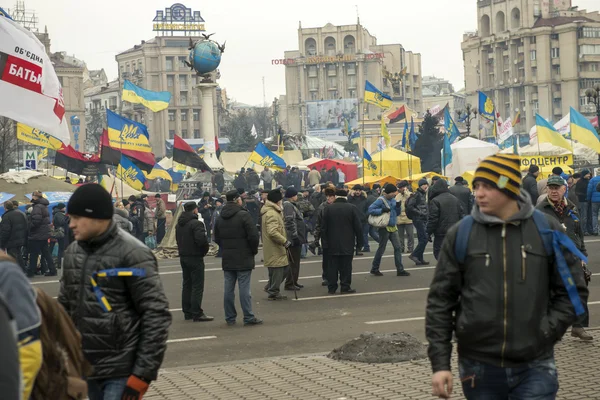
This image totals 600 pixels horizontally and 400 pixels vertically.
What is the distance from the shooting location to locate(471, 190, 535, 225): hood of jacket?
14.6 feet

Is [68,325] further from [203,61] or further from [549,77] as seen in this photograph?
[549,77]

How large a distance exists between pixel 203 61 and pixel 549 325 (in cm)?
4523

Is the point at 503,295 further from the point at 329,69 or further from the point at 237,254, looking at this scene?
the point at 329,69

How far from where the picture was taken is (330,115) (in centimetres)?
15338

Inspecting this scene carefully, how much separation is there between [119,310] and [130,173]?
2310 centimetres

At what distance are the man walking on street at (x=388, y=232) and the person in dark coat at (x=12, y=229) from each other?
678 centimetres

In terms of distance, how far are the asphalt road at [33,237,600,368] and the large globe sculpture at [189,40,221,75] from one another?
3162cm

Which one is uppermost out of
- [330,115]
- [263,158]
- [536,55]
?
[536,55]

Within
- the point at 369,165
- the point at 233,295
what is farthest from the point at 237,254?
the point at 369,165

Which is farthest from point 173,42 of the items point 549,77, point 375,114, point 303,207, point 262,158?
point 303,207

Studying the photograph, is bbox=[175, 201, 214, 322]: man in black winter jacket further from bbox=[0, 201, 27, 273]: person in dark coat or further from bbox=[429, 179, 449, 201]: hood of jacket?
bbox=[0, 201, 27, 273]: person in dark coat

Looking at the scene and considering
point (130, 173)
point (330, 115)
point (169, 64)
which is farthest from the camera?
point (330, 115)

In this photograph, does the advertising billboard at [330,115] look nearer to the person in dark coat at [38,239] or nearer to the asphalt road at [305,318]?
the person in dark coat at [38,239]

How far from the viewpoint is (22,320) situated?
11.4 ft
